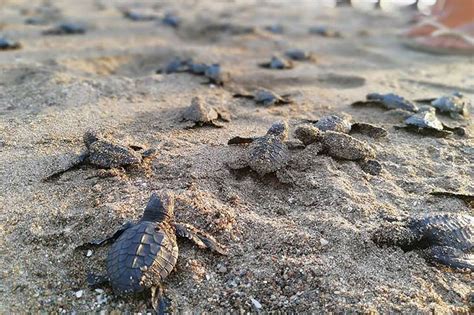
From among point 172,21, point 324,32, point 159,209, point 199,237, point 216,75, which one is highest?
point 159,209

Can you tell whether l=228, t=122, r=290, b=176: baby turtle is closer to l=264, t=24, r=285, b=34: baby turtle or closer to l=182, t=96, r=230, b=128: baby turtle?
l=182, t=96, r=230, b=128: baby turtle

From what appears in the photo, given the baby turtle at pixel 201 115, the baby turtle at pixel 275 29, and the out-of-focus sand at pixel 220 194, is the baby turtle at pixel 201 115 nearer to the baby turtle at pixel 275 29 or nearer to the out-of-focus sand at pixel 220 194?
the out-of-focus sand at pixel 220 194

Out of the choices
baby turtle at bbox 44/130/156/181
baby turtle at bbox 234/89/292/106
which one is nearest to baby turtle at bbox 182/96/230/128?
baby turtle at bbox 234/89/292/106

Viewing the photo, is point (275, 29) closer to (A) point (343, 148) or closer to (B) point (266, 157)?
(A) point (343, 148)

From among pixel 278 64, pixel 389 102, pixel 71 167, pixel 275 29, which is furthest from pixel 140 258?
pixel 275 29

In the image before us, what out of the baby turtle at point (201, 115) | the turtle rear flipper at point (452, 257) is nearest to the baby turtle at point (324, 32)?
the baby turtle at point (201, 115)

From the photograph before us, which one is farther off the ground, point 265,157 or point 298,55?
point 265,157

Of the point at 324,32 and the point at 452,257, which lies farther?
the point at 324,32

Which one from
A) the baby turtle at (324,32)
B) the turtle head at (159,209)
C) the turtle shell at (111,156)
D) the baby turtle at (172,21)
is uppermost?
the turtle head at (159,209)
